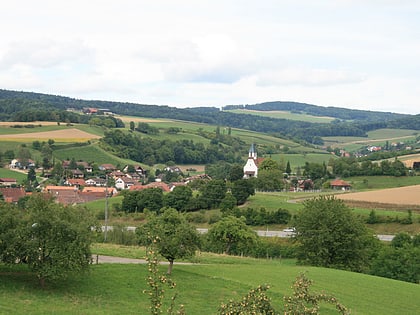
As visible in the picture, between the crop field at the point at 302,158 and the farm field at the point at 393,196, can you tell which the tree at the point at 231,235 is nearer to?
the farm field at the point at 393,196

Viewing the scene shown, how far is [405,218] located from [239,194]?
25.2m

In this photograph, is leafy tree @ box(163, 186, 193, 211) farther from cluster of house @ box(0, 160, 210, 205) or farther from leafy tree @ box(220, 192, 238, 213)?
cluster of house @ box(0, 160, 210, 205)

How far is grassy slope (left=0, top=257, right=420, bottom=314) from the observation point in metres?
26.6

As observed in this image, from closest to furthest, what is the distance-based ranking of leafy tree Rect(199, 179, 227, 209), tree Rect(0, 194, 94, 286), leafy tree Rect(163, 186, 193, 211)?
tree Rect(0, 194, 94, 286), leafy tree Rect(163, 186, 193, 211), leafy tree Rect(199, 179, 227, 209)

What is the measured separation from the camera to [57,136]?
153000mm

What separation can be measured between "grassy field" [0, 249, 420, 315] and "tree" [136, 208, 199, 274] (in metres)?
1.68

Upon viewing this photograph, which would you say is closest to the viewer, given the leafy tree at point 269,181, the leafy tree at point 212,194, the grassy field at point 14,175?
the leafy tree at point 212,194

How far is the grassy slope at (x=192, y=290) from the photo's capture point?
26641 mm

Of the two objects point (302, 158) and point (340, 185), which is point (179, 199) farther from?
point (302, 158)

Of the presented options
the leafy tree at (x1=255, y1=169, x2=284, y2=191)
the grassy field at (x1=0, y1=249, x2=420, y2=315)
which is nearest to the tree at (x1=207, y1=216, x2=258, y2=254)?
the grassy field at (x1=0, y1=249, x2=420, y2=315)

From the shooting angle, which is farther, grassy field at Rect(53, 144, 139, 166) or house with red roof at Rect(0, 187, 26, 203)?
grassy field at Rect(53, 144, 139, 166)

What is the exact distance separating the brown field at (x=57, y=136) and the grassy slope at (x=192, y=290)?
116m

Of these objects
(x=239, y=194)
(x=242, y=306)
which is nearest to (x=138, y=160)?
(x=239, y=194)

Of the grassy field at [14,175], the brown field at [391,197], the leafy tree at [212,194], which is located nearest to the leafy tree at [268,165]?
the leafy tree at [212,194]
